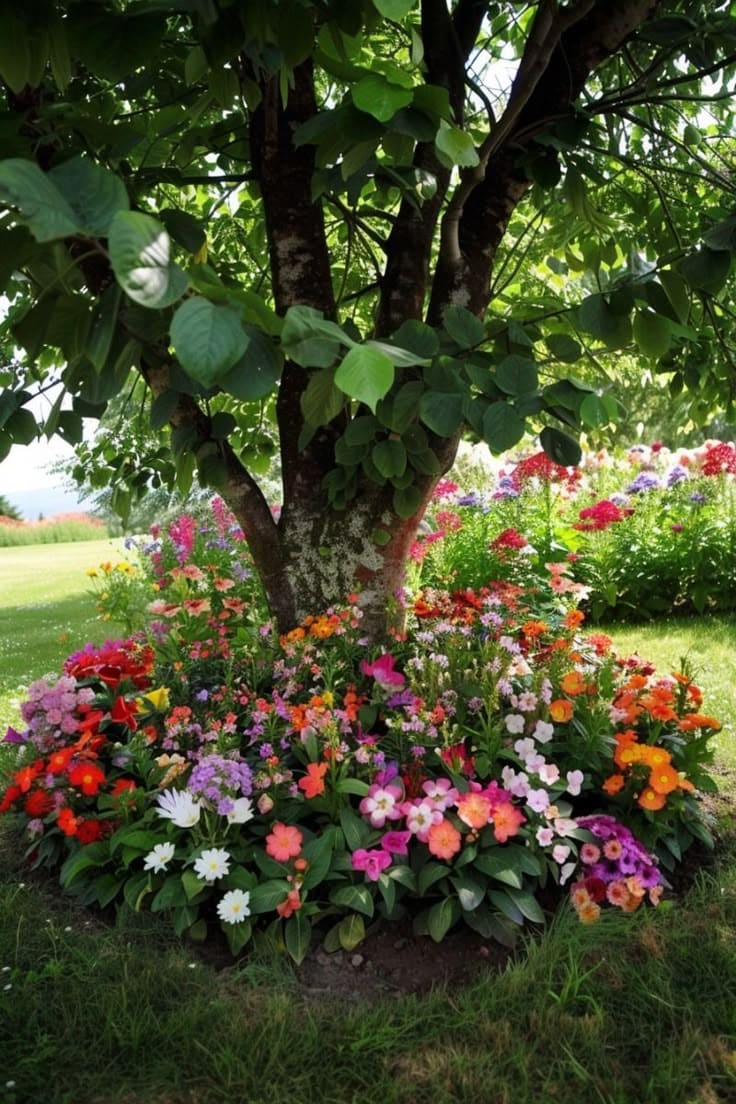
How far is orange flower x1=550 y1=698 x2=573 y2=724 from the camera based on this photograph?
7.93 feet

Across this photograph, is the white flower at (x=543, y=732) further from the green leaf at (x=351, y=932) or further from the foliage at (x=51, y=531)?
the foliage at (x=51, y=531)

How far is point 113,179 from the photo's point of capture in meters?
0.93

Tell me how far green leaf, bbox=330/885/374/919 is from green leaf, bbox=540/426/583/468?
3.77 ft

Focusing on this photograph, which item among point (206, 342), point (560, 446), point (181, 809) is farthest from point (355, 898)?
point (206, 342)

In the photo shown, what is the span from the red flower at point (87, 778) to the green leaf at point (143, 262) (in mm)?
1778

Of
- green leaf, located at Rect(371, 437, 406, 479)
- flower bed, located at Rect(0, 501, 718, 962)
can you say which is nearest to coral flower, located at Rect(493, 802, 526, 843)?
flower bed, located at Rect(0, 501, 718, 962)

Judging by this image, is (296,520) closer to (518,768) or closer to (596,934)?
(518,768)

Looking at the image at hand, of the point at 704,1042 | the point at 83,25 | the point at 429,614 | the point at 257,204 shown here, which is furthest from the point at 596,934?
the point at 257,204

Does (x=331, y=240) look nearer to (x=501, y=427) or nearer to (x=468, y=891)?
(x=501, y=427)

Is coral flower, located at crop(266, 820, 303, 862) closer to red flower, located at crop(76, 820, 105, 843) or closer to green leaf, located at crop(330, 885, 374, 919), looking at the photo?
green leaf, located at crop(330, 885, 374, 919)

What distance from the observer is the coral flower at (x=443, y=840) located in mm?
2053

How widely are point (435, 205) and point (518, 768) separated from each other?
6.07 ft

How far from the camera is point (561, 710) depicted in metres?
2.43

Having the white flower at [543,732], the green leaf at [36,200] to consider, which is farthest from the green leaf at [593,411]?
the white flower at [543,732]
